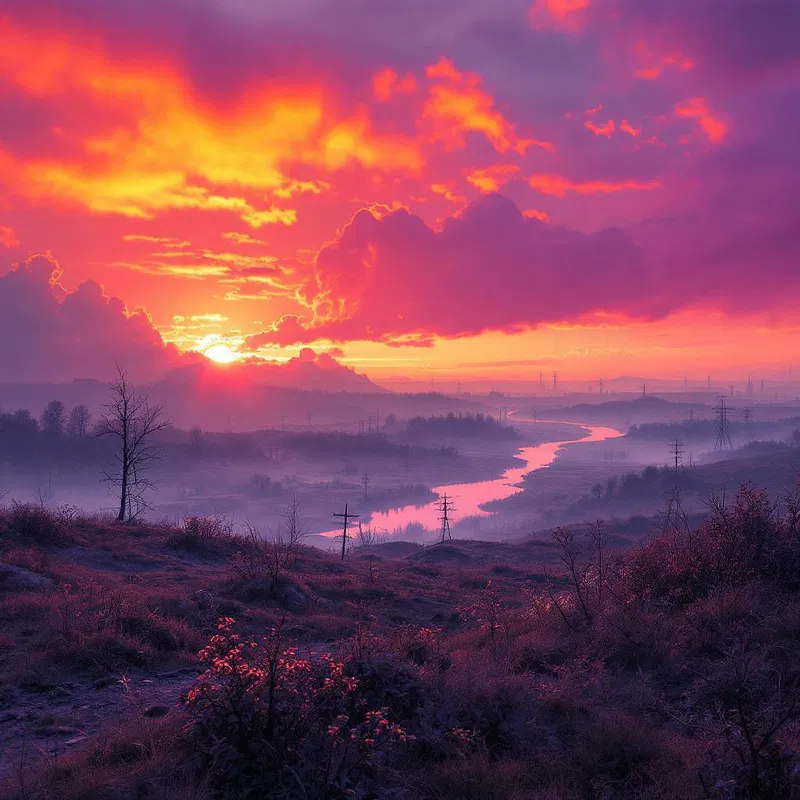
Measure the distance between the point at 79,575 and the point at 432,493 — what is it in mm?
186519

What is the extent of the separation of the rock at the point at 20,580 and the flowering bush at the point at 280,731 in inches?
360

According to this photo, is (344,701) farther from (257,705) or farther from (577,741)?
(577,741)

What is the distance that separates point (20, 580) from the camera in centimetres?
1254

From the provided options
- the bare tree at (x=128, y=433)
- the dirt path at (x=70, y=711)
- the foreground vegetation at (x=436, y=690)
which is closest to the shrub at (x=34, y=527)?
the foreground vegetation at (x=436, y=690)

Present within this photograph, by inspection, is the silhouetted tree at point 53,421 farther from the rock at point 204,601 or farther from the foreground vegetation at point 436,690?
the rock at point 204,601

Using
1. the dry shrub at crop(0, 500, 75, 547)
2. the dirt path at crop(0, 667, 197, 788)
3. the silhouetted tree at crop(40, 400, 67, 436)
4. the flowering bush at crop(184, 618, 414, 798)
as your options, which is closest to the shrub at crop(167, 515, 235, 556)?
the dry shrub at crop(0, 500, 75, 547)

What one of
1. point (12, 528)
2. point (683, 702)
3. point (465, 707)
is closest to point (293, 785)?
point (465, 707)

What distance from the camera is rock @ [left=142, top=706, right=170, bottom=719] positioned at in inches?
273

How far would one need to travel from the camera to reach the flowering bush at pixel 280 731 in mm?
4754

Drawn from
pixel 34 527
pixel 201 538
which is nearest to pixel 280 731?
pixel 34 527

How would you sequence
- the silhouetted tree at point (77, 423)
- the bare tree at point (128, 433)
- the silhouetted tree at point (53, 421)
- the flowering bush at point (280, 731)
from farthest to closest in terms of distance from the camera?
the silhouetted tree at point (77, 423)
the silhouetted tree at point (53, 421)
the bare tree at point (128, 433)
the flowering bush at point (280, 731)

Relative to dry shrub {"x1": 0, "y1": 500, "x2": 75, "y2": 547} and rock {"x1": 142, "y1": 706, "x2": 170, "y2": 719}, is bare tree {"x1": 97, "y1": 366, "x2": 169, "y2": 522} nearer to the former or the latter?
dry shrub {"x1": 0, "y1": 500, "x2": 75, "y2": 547}

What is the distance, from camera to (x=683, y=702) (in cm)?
700

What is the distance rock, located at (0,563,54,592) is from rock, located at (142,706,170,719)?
7.12m
